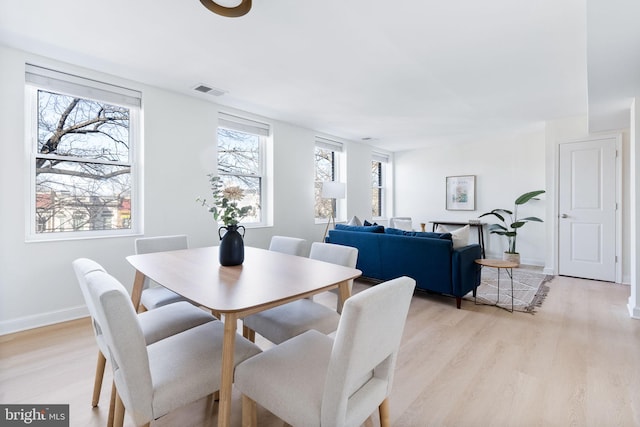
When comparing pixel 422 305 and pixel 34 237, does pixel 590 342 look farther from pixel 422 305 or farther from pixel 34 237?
pixel 34 237

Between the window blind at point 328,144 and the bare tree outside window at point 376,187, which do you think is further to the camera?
the bare tree outside window at point 376,187

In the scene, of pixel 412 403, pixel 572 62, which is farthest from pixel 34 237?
pixel 572 62

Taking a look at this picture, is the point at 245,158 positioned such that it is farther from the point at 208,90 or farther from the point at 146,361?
the point at 146,361

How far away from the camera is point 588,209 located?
4.19 metres

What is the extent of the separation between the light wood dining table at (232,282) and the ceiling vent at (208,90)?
2028 millimetres

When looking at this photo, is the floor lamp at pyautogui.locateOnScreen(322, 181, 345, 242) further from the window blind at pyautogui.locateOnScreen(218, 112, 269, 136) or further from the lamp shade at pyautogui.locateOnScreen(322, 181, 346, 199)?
the window blind at pyautogui.locateOnScreen(218, 112, 269, 136)

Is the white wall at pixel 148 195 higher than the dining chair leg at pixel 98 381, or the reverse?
the white wall at pixel 148 195

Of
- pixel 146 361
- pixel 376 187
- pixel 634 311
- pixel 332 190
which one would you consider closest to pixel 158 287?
pixel 146 361

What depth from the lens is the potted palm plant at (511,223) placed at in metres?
5.02

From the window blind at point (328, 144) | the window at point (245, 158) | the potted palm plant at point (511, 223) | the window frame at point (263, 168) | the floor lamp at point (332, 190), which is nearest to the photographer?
the window at point (245, 158)

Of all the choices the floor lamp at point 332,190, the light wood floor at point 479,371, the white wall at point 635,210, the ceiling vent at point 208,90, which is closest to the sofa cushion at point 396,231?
the light wood floor at point 479,371

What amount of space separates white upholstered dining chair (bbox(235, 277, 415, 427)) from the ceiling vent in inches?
117

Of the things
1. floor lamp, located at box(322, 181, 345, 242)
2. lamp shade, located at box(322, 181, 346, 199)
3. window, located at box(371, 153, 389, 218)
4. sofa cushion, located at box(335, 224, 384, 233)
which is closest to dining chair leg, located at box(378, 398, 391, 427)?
sofa cushion, located at box(335, 224, 384, 233)

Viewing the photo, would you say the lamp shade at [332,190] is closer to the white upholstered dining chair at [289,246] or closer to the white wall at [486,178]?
the white upholstered dining chair at [289,246]
